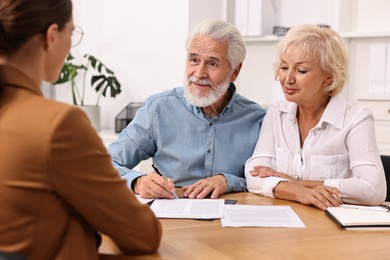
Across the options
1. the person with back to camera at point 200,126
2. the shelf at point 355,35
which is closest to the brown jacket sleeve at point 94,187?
the person with back to camera at point 200,126

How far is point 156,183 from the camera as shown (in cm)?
177

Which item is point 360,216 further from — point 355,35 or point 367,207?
point 355,35

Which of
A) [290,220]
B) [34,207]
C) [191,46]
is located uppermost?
[191,46]

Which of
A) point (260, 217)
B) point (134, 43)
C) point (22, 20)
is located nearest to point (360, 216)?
point (260, 217)

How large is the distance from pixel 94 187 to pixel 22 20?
0.37 m

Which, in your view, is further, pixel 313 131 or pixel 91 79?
pixel 91 79

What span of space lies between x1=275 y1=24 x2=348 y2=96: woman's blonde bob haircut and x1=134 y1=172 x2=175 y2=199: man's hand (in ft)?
2.30

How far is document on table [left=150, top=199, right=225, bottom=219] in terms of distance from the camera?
5.17ft

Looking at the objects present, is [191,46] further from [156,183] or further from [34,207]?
[34,207]

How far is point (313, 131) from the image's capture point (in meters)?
1.99

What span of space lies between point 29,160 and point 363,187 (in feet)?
3.82

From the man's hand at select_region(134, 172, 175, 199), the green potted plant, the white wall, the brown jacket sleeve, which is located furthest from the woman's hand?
the green potted plant

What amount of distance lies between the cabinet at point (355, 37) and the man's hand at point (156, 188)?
70.6 inches

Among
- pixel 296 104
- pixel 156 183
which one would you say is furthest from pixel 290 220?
pixel 296 104
